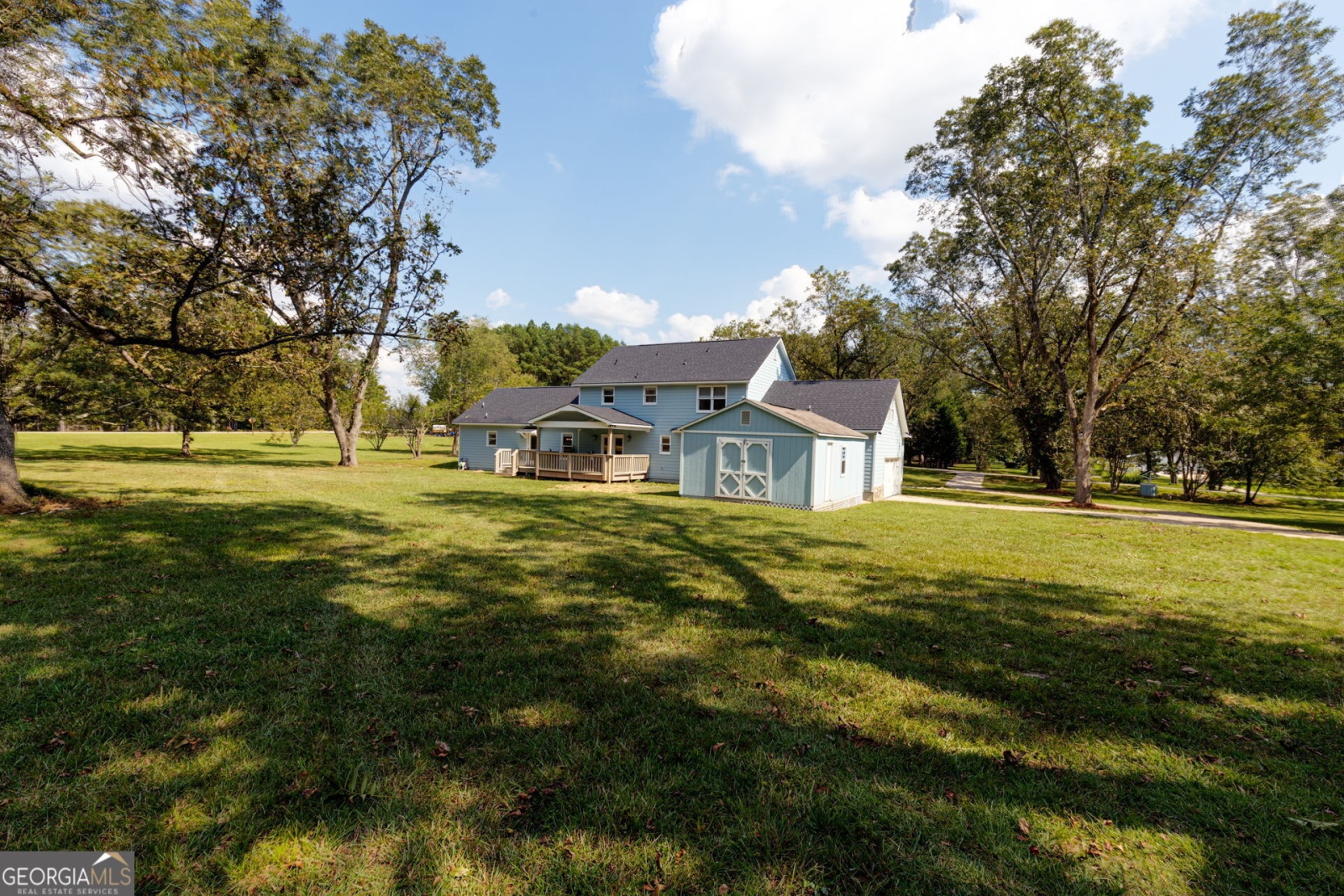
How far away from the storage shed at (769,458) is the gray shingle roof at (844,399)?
2.33 metres

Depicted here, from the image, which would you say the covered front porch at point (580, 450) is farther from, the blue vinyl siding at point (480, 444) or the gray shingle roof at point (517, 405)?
the gray shingle roof at point (517, 405)

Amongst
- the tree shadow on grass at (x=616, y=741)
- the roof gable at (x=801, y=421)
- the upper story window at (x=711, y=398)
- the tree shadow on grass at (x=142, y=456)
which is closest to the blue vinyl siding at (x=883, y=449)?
the roof gable at (x=801, y=421)

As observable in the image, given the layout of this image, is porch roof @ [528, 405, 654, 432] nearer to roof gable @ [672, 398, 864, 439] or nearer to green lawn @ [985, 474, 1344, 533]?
roof gable @ [672, 398, 864, 439]

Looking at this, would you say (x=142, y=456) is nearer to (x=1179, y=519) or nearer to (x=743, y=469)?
(x=743, y=469)

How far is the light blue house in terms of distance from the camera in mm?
17875

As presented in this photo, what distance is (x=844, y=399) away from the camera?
23.9 m

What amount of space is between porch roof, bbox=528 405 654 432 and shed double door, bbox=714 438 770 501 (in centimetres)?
797

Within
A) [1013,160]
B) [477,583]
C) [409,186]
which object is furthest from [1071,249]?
[409,186]

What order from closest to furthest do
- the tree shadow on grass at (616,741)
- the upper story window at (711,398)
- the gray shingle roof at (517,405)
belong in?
the tree shadow on grass at (616,741)
the upper story window at (711,398)
the gray shingle roof at (517,405)

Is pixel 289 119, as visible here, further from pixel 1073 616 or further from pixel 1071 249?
pixel 1071 249

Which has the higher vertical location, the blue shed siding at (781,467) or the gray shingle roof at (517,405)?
the gray shingle roof at (517,405)

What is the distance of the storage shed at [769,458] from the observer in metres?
17.2

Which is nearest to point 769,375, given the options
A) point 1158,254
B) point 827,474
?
point 827,474

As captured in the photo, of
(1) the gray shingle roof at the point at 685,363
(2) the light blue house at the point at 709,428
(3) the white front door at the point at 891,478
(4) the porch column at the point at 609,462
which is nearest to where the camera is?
(2) the light blue house at the point at 709,428
